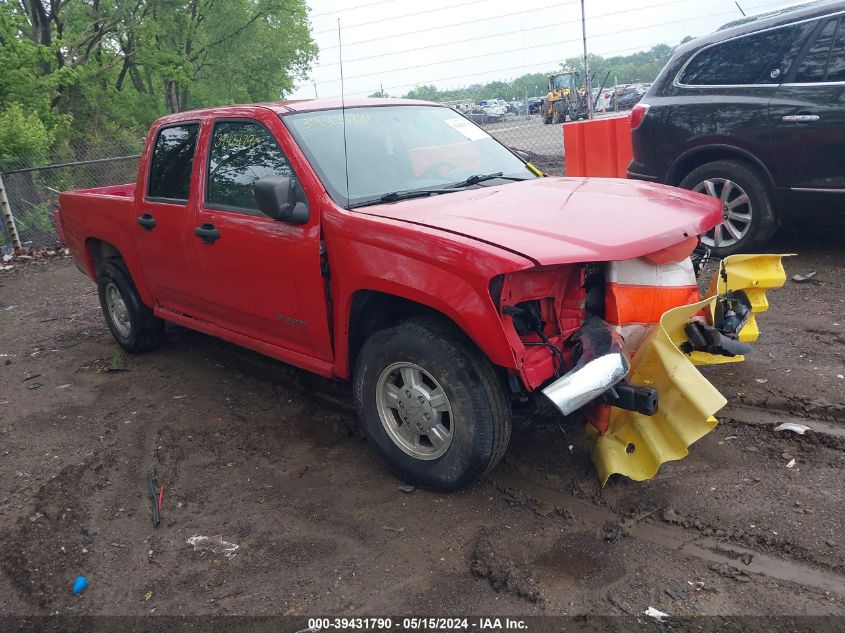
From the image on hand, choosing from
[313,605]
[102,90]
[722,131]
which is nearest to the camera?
[313,605]

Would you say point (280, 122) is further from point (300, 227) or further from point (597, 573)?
point (597, 573)

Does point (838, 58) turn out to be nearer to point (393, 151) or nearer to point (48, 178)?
point (393, 151)

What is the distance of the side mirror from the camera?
3611 millimetres

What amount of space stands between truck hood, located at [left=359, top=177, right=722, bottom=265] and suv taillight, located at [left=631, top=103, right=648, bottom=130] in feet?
10.3

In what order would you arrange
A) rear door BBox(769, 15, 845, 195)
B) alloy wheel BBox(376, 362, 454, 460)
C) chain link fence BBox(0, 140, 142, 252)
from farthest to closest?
1. chain link fence BBox(0, 140, 142, 252)
2. rear door BBox(769, 15, 845, 195)
3. alloy wheel BBox(376, 362, 454, 460)

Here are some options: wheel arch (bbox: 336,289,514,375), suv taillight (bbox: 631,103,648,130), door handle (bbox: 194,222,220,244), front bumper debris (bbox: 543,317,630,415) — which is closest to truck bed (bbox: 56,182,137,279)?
door handle (bbox: 194,222,220,244)

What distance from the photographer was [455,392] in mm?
3186

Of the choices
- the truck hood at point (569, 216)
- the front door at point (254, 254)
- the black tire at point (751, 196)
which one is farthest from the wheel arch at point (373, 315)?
the black tire at point (751, 196)

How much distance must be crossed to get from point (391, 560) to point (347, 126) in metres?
2.52

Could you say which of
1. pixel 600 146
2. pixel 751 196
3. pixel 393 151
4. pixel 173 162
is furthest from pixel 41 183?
pixel 751 196

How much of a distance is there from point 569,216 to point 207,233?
7.63 ft

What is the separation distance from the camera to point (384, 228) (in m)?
3.35

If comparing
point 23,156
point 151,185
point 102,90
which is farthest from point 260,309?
point 102,90

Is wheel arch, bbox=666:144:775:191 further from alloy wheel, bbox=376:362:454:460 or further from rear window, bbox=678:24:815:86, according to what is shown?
alloy wheel, bbox=376:362:454:460
